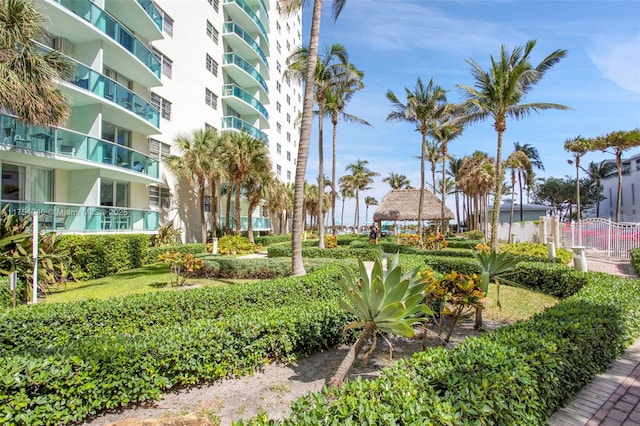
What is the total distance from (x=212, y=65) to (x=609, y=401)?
3093cm

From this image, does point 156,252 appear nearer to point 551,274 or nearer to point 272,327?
point 272,327

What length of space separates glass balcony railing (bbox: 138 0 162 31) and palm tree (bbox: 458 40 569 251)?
60.3 ft

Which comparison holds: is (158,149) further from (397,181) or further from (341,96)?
(397,181)

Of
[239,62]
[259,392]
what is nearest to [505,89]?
[259,392]

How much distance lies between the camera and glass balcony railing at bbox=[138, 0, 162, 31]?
61.7ft

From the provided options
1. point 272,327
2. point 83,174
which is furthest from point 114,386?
point 83,174

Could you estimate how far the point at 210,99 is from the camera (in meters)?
27.9

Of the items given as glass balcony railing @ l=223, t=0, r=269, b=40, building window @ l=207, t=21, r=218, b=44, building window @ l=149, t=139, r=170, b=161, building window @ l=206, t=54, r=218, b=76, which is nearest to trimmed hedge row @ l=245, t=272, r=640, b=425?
building window @ l=149, t=139, r=170, b=161

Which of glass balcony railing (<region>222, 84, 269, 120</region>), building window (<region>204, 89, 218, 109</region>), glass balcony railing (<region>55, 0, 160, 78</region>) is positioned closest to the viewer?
glass balcony railing (<region>55, 0, 160, 78</region>)

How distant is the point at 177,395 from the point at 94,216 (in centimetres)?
1362

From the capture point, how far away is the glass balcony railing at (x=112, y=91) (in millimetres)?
14734

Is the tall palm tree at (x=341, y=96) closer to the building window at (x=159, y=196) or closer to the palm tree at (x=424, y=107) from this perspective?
the palm tree at (x=424, y=107)

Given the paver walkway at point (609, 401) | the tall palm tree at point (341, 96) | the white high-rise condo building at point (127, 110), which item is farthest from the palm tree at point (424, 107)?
the paver walkway at point (609, 401)

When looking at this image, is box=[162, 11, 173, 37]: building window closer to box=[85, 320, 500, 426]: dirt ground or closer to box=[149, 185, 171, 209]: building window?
box=[149, 185, 171, 209]: building window
